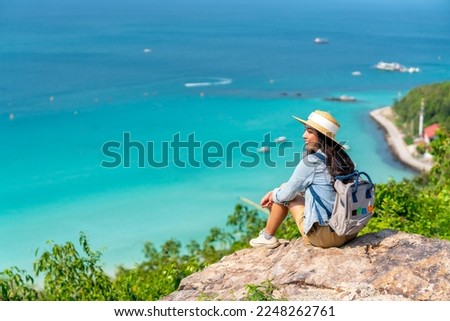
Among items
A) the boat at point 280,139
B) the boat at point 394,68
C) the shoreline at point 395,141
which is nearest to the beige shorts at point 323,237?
the shoreline at point 395,141

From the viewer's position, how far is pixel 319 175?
3.55 meters

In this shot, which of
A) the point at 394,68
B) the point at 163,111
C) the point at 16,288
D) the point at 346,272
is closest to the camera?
the point at 346,272

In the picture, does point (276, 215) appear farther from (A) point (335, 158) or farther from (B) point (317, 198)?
(A) point (335, 158)

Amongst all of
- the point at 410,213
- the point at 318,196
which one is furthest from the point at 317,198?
the point at 410,213

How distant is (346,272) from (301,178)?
60cm

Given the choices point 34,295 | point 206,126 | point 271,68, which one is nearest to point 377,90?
point 271,68

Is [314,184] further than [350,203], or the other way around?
[314,184]

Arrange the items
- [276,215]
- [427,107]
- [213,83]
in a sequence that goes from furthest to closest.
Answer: [213,83] → [427,107] → [276,215]

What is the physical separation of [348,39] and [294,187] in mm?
88699

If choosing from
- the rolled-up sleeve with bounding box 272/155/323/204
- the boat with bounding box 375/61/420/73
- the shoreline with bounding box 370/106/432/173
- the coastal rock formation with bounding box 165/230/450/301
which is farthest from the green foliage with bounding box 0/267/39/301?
the boat with bounding box 375/61/420/73

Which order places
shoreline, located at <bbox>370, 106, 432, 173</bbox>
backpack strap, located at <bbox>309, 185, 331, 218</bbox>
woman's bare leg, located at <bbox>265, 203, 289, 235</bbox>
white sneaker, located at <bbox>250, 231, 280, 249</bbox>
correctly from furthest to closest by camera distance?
shoreline, located at <bbox>370, 106, 432, 173</bbox> < white sneaker, located at <bbox>250, 231, 280, 249</bbox> < woman's bare leg, located at <bbox>265, 203, 289, 235</bbox> < backpack strap, located at <bbox>309, 185, 331, 218</bbox>

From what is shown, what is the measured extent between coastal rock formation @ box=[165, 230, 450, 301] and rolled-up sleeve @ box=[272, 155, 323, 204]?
0.39 metres

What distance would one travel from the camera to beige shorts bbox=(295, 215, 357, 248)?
360 cm

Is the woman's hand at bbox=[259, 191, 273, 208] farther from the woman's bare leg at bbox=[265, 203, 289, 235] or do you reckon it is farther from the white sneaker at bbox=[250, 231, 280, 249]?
the white sneaker at bbox=[250, 231, 280, 249]
